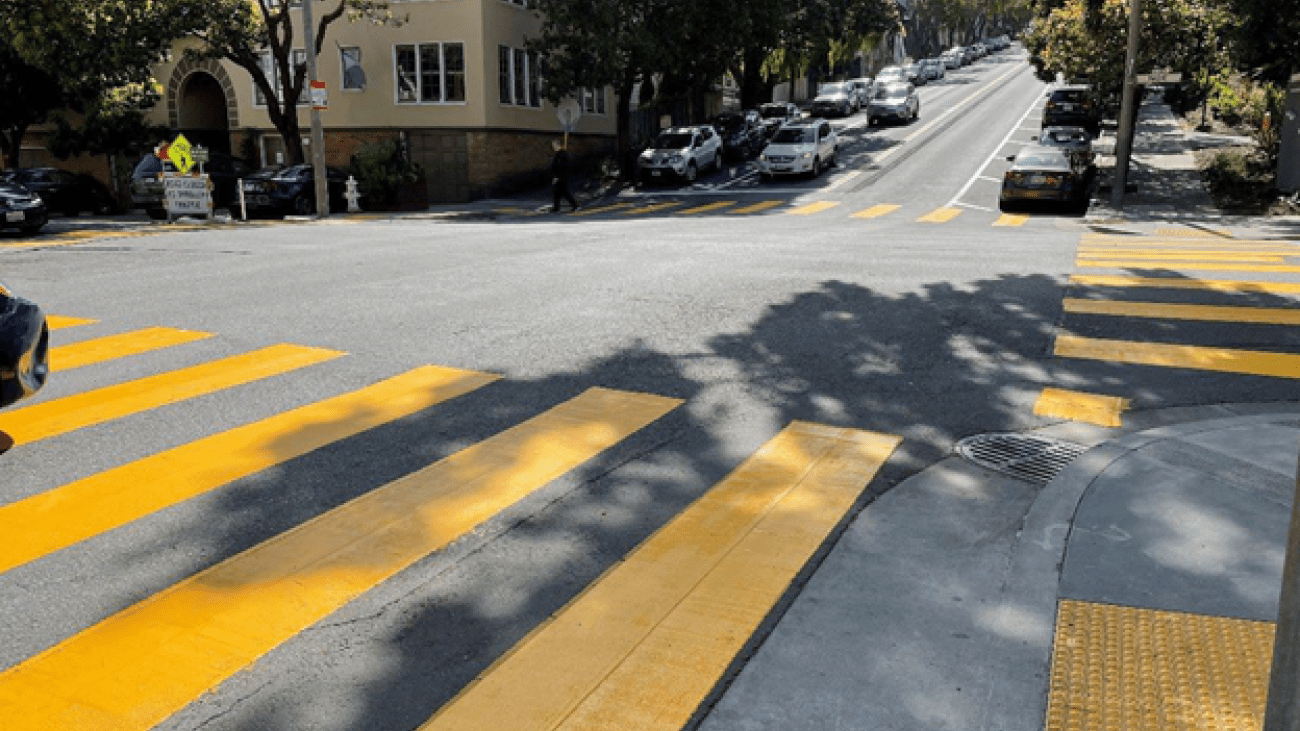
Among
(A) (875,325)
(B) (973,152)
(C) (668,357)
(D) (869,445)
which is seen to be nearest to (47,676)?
(D) (869,445)

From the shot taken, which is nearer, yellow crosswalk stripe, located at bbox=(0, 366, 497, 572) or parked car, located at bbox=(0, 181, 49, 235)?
yellow crosswalk stripe, located at bbox=(0, 366, 497, 572)

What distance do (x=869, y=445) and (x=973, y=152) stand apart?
35.1m

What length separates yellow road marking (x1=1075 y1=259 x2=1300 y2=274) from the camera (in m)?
11.4

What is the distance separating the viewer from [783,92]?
7719 centimetres

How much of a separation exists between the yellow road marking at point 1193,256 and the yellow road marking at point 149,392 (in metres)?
10.1

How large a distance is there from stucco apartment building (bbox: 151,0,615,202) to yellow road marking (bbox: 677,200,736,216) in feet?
31.3

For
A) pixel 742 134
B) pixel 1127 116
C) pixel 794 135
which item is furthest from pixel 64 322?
pixel 742 134

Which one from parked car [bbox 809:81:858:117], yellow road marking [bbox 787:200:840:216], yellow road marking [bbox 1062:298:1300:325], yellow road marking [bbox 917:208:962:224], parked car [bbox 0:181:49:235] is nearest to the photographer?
yellow road marking [bbox 1062:298:1300:325]

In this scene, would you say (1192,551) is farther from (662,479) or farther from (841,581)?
(662,479)

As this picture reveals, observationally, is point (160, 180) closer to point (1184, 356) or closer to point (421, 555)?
point (421, 555)

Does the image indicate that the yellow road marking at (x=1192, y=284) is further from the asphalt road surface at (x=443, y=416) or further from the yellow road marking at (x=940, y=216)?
the yellow road marking at (x=940, y=216)

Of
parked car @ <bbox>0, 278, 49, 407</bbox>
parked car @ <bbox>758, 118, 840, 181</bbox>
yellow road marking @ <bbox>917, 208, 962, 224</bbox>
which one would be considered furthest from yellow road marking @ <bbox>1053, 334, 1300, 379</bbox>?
parked car @ <bbox>758, 118, 840, 181</bbox>

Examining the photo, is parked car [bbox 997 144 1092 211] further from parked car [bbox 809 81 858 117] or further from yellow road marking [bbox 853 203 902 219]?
parked car [bbox 809 81 858 117]

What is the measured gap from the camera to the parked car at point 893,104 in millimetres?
47656
